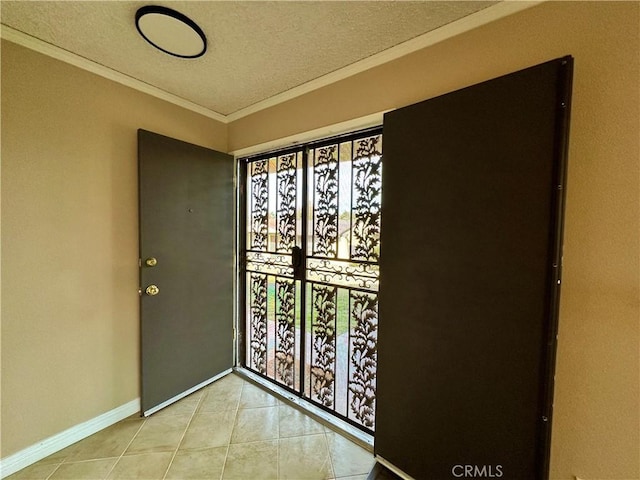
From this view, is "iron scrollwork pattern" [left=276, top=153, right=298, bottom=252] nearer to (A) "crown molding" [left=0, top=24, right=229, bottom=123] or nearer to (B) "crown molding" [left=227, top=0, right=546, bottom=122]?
(B) "crown molding" [left=227, top=0, right=546, bottom=122]

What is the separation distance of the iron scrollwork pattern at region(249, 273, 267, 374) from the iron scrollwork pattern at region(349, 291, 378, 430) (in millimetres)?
919

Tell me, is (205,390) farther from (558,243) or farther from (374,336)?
(558,243)

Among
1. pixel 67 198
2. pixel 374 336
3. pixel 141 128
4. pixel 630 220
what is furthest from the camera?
pixel 141 128

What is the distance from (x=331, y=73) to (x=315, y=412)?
2450mm

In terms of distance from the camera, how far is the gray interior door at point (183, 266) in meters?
1.86

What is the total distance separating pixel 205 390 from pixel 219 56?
2537 millimetres

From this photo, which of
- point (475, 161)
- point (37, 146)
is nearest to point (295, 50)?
point (475, 161)

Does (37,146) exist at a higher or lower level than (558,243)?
higher

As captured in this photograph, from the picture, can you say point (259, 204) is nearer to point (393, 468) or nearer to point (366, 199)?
point (366, 199)

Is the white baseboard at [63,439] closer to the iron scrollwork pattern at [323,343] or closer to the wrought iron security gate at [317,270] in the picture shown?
the wrought iron security gate at [317,270]

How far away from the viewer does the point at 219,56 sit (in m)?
1.55

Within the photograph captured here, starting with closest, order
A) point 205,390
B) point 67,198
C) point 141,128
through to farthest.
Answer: point 67,198 < point 141,128 < point 205,390

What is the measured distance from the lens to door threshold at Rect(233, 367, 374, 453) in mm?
1706

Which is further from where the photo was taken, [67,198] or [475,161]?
[67,198]
